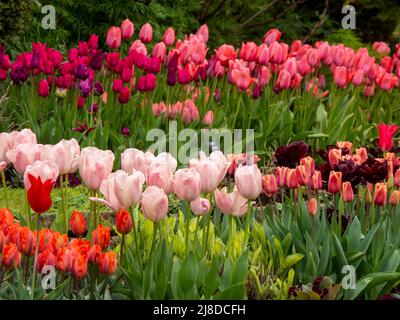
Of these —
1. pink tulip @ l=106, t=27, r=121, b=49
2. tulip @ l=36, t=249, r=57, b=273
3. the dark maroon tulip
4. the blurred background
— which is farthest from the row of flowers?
tulip @ l=36, t=249, r=57, b=273

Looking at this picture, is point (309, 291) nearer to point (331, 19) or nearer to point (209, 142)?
point (209, 142)

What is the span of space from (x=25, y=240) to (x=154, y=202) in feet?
1.53

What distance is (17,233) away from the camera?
10.1 feet

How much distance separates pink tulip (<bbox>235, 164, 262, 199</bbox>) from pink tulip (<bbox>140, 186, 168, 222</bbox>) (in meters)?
0.33

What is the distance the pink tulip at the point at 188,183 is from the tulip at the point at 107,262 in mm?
341

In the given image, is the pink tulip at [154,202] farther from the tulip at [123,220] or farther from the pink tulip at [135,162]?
the pink tulip at [135,162]

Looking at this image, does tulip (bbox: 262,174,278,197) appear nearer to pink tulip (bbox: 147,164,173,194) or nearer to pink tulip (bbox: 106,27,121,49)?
pink tulip (bbox: 147,164,173,194)

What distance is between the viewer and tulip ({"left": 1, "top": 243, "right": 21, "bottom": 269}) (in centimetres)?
298

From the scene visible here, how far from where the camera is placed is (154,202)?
3.03 metres

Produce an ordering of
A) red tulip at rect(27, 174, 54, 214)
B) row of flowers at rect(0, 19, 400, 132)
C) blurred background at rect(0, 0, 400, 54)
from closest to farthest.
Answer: red tulip at rect(27, 174, 54, 214) → row of flowers at rect(0, 19, 400, 132) → blurred background at rect(0, 0, 400, 54)

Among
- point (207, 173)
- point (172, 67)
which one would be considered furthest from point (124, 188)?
point (172, 67)

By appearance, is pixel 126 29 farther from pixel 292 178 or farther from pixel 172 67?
pixel 292 178

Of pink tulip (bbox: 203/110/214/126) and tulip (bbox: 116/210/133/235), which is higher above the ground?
tulip (bbox: 116/210/133/235)
